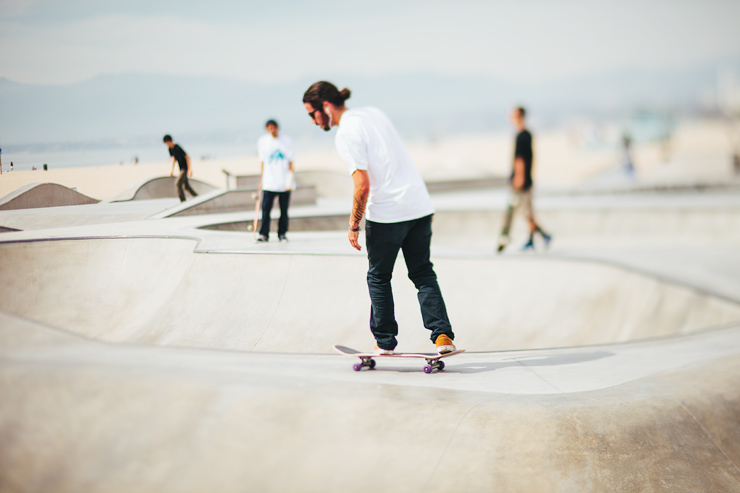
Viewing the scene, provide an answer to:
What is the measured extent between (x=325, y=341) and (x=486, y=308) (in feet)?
6.38

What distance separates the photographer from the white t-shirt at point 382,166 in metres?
3.28

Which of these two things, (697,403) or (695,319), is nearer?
(697,403)

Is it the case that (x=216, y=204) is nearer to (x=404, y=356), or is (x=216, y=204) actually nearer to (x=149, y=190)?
(x=149, y=190)

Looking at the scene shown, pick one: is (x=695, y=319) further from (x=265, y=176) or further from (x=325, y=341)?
(x=265, y=176)

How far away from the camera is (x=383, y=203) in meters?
3.34

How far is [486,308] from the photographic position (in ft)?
18.5

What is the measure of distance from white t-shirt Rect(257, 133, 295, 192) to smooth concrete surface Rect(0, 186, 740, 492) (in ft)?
2.32

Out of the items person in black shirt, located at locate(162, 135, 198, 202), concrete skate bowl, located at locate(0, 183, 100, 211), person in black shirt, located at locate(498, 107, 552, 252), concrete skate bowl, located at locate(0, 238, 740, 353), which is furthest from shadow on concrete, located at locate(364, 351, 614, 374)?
person in black shirt, located at locate(498, 107, 552, 252)

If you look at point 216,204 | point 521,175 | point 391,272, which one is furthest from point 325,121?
point 521,175

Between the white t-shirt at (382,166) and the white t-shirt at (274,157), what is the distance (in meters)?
2.74

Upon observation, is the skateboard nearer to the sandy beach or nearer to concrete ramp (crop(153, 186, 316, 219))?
concrete ramp (crop(153, 186, 316, 219))

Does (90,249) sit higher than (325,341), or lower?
higher

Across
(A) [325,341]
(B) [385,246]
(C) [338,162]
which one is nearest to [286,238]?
(A) [325,341]

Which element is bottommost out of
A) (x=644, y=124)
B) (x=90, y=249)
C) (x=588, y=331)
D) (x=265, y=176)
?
(x=588, y=331)
